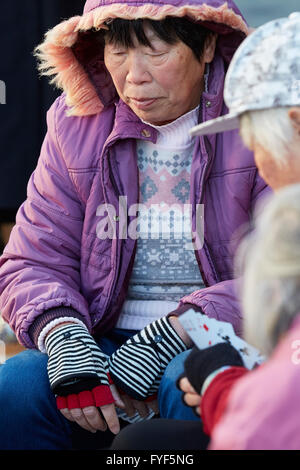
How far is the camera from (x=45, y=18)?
3.20 m

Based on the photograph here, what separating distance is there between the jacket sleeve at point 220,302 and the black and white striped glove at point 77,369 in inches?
8.3

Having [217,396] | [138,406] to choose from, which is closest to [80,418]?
[138,406]

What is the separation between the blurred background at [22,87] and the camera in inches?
126

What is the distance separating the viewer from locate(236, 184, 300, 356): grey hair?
1148mm

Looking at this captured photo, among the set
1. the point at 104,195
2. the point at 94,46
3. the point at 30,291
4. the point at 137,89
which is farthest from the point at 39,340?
the point at 94,46

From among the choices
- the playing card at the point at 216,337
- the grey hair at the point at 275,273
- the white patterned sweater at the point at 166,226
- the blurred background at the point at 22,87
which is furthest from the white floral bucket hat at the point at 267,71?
the blurred background at the point at 22,87

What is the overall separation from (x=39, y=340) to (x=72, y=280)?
8.8 inches

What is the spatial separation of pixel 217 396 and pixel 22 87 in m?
2.15

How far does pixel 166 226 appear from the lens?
2182mm

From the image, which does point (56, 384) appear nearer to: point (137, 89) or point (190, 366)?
point (190, 366)

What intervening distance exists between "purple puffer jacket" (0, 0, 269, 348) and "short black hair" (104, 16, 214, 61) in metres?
0.03

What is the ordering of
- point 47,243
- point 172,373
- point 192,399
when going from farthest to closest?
1. point 47,243
2. point 172,373
3. point 192,399

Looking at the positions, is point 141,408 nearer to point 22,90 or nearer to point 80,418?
→ point 80,418

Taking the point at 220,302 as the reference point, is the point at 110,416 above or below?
below
